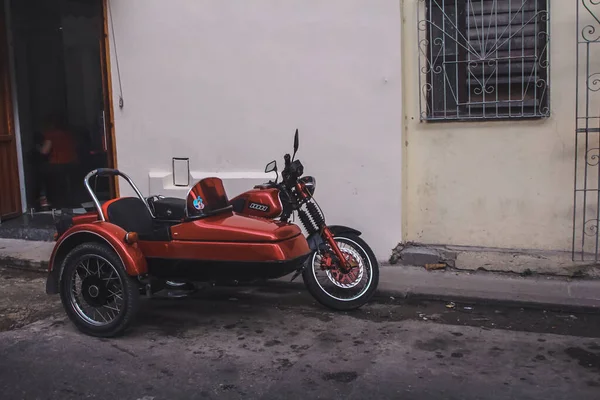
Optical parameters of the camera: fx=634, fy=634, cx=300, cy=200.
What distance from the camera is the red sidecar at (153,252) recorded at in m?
4.76

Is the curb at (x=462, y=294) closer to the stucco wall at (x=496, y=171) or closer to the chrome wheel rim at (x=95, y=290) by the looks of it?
the stucco wall at (x=496, y=171)

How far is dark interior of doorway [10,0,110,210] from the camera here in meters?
8.77

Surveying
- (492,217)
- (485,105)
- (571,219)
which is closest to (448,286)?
(492,217)

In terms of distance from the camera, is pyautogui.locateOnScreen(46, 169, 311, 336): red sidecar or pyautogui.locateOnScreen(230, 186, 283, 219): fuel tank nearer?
pyautogui.locateOnScreen(46, 169, 311, 336): red sidecar

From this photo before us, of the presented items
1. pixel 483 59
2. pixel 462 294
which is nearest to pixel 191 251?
pixel 462 294

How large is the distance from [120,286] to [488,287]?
3.39 m

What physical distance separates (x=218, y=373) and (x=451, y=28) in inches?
172

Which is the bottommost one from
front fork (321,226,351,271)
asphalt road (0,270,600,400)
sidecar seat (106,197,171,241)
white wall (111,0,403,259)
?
asphalt road (0,270,600,400)

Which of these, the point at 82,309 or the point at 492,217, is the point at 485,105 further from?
the point at 82,309

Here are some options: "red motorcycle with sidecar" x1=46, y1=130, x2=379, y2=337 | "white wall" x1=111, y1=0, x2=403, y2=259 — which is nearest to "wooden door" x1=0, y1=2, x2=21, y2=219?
"white wall" x1=111, y1=0, x2=403, y2=259

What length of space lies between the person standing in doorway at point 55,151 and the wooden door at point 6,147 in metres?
0.37

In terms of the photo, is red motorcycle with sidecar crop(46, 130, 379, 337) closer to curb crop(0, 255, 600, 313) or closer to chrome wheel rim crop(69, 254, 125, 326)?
chrome wheel rim crop(69, 254, 125, 326)

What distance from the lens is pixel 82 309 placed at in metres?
5.05

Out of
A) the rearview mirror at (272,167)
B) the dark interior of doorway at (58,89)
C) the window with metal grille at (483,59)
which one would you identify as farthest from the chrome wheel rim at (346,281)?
the dark interior of doorway at (58,89)
